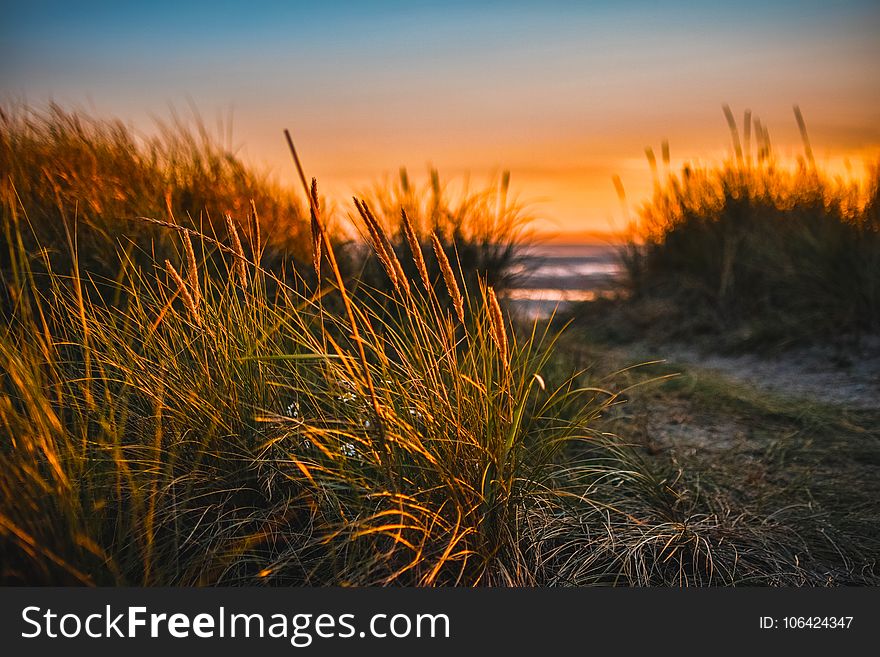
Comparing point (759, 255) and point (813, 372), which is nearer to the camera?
point (813, 372)

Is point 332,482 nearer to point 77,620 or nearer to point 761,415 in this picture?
point 77,620

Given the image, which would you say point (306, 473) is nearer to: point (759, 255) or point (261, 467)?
point (261, 467)

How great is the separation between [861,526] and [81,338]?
6.96ft

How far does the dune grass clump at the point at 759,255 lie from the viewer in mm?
4262

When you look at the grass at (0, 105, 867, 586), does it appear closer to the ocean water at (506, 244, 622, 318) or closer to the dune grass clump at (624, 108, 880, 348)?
the ocean water at (506, 244, 622, 318)

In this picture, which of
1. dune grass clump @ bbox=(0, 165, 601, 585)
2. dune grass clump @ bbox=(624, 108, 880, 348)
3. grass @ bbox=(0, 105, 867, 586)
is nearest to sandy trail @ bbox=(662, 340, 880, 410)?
dune grass clump @ bbox=(624, 108, 880, 348)

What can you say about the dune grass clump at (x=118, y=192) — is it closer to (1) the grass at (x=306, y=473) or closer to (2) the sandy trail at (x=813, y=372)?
(1) the grass at (x=306, y=473)

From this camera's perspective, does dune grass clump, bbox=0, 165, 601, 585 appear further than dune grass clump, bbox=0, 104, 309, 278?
No

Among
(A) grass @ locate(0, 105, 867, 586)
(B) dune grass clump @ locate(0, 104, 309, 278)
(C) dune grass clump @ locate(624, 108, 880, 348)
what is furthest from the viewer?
(C) dune grass clump @ locate(624, 108, 880, 348)

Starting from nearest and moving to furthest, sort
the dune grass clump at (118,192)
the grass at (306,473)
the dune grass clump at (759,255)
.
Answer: the grass at (306,473) → the dune grass clump at (118,192) → the dune grass clump at (759,255)

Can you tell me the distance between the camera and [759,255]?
16.2ft

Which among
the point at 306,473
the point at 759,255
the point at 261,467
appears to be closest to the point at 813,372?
the point at 759,255

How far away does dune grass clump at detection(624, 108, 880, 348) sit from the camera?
14.0ft

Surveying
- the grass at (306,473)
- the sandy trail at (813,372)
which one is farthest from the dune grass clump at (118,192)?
the sandy trail at (813,372)
